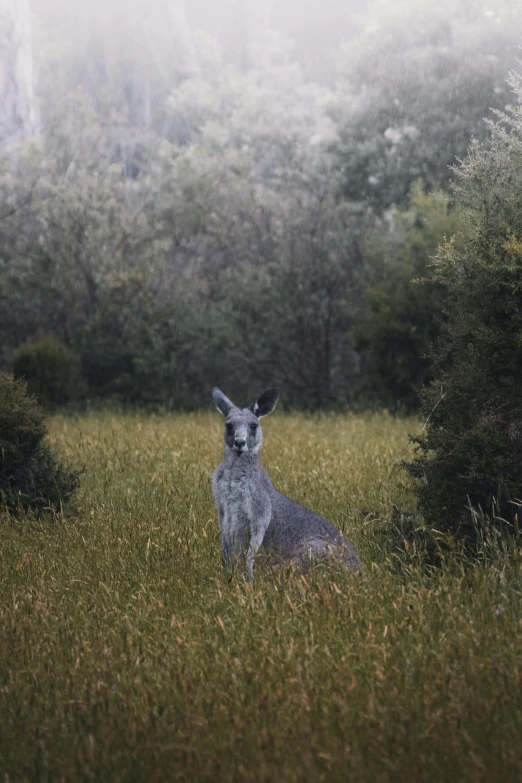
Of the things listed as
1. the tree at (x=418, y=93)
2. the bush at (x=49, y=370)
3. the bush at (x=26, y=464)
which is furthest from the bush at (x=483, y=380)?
the tree at (x=418, y=93)

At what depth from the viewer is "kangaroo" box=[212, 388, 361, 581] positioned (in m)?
6.59

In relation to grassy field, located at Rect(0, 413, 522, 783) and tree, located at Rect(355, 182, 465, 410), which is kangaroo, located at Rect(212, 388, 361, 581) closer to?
grassy field, located at Rect(0, 413, 522, 783)

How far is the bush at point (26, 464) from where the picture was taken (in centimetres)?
943

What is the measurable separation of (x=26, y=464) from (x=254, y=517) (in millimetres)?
3763

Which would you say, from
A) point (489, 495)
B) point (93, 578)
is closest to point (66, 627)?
point (93, 578)

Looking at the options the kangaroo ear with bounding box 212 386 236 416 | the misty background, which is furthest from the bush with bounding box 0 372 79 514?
the misty background

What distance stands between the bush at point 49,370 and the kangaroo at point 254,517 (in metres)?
15.8

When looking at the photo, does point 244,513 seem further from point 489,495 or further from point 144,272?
point 144,272

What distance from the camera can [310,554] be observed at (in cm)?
642

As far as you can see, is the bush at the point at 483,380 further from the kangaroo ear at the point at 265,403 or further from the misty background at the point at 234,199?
the kangaroo ear at the point at 265,403

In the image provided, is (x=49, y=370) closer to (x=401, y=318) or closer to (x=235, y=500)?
(x=401, y=318)

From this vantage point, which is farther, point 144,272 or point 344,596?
point 144,272

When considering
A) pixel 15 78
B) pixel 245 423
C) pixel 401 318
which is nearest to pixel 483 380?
pixel 245 423

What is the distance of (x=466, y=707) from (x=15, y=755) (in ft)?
6.86
